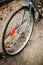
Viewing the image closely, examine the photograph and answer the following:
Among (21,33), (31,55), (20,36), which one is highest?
(21,33)

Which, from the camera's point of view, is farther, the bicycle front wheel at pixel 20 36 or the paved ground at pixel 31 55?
the bicycle front wheel at pixel 20 36

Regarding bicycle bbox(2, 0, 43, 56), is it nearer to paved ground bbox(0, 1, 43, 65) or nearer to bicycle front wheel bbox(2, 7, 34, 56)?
bicycle front wheel bbox(2, 7, 34, 56)

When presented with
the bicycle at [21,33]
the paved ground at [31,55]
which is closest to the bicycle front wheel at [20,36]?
the bicycle at [21,33]

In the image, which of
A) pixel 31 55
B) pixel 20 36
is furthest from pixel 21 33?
pixel 31 55

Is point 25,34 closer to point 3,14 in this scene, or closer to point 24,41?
point 24,41

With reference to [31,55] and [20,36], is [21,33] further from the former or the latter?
[31,55]

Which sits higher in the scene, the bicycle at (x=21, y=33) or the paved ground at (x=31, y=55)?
the bicycle at (x=21, y=33)

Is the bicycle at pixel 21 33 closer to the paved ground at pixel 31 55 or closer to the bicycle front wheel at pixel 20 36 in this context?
the bicycle front wheel at pixel 20 36

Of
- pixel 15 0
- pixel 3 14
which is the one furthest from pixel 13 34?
pixel 15 0

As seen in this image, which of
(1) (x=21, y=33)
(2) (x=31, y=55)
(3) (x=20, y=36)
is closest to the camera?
(2) (x=31, y=55)

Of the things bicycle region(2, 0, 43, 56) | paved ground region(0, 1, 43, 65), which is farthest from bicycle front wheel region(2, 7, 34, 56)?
paved ground region(0, 1, 43, 65)

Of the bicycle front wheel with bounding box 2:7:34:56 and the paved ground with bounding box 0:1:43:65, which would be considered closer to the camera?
the paved ground with bounding box 0:1:43:65

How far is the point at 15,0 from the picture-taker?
6.54m

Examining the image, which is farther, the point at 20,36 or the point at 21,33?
the point at 20,36
